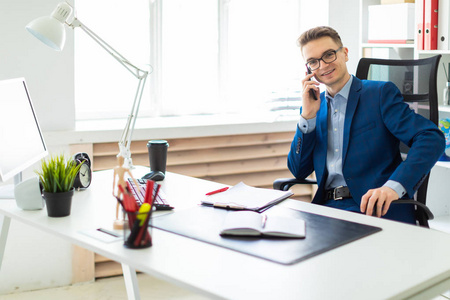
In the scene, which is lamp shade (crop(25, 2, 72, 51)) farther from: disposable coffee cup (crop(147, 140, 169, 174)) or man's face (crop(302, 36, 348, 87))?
man's face (crop(302, 36, 348, 87))

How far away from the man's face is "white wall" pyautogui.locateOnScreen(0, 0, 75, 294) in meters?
1.45

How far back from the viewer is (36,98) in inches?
128

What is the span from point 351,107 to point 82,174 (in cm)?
112

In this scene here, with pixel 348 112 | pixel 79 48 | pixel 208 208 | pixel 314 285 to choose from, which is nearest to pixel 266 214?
pixel 208 208

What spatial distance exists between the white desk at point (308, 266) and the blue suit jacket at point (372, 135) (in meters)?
0.55

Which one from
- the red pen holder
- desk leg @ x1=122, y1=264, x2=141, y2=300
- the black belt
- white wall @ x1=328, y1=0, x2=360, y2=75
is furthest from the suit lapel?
white wall @ x1=328, y1=0, x2=360, y2=75

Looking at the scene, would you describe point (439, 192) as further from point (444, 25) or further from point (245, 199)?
point (245, 199)

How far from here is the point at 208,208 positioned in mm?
2041

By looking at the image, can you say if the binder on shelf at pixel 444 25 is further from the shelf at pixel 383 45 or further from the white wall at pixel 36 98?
the white wall at pixel 36 98

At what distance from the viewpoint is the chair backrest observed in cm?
248

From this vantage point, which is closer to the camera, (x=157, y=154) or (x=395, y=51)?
(x=157, y=154)

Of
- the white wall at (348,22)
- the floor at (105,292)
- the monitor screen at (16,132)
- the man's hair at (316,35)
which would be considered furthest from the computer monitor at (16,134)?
the white wall at (348,22)

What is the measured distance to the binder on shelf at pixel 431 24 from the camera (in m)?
3.12

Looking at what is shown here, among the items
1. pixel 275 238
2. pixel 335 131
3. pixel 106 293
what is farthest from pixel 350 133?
pixel 106 293
